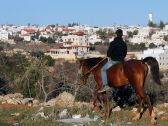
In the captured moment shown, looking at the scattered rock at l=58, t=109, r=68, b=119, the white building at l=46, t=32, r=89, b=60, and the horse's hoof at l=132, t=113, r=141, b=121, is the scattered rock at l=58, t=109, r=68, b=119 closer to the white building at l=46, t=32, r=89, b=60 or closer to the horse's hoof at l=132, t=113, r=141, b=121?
the horse's hoof at l=132, t=113, r=141, b=121

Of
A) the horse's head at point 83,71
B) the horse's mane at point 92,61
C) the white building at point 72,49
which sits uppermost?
the horse's mane at point 92,61

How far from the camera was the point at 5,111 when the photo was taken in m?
13.4

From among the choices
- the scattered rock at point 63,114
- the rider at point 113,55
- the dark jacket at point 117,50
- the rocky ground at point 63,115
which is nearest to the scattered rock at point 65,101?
the rocky ground at point 63,115

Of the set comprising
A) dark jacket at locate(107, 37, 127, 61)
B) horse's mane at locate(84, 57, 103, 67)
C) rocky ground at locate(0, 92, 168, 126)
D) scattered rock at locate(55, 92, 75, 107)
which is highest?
dark jacket at locate(107, 37, 127, 61)

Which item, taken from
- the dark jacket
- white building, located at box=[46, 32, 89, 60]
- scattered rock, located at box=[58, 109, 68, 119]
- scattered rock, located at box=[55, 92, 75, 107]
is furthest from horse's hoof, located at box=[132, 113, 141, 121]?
white building, located at box=[46, 32, 89, 60]

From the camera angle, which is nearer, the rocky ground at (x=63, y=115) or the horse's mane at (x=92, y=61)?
the rocky ground at (x=63, y=115)

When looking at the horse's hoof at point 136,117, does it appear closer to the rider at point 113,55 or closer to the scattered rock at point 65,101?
the rider at point 113,55

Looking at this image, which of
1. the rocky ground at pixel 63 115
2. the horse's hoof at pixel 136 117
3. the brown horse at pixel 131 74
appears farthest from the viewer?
the horse's hoof at pixel 136 117

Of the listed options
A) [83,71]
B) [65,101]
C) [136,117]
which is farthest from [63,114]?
[65,101]

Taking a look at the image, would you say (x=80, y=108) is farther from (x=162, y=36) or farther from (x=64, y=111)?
(x=162, y=36)

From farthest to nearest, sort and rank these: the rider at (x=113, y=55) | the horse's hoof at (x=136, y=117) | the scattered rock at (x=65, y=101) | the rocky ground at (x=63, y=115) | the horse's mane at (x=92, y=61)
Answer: the scattered rock at (x=65, y=101), the horse's mane at (x=92, y=61), the rider at (x=113, y=55), the horse's hoof at (x=136, y=117), the rocky ground at (x=63, y=115)

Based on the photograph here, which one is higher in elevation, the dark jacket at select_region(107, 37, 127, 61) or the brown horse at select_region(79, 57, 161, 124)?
the dark jacket at select_region(107, 37, 127, 61)

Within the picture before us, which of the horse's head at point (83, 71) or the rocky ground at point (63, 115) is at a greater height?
the horse's head at point (83, 71)

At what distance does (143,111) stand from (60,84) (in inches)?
428
